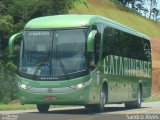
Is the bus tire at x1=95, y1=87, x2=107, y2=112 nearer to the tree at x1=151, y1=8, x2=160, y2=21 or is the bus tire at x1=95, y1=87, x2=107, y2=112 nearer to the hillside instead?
the hillside

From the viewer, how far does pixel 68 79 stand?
74.3 feet

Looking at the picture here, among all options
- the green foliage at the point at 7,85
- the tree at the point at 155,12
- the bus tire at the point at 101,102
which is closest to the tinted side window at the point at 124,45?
the bus tire at the point at 101,102

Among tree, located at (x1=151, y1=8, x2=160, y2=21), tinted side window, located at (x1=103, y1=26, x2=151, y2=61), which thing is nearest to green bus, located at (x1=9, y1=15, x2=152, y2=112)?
tinted side window, located at (x1=103, y1=26, x2=151, y2=61)

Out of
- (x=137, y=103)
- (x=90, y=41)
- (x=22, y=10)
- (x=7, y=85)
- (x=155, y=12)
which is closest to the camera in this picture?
(x=90, y=41)

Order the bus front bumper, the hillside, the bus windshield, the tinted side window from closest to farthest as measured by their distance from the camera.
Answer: the bus front bumper → the bus windshield → the tinted side window → the hillside

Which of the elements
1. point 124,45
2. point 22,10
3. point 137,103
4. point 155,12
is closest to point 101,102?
point 124,45

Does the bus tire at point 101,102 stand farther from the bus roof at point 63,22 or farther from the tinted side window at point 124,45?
the bus roof at point 63,22

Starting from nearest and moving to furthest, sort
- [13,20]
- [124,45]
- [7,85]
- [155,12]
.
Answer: [124,45]
[7,85]
[13,20]
[155,12]

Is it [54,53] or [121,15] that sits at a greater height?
[121,15]

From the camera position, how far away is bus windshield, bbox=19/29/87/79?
22797mm

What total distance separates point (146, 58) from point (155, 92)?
38.2 metres

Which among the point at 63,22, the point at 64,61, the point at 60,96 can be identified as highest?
the point at 63,22

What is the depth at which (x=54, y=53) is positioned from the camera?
23094 millimetres

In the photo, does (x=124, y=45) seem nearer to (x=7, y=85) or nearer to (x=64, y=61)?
(x=64, y=61)
